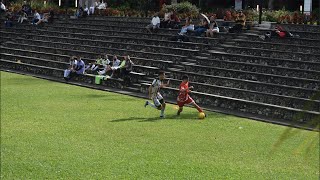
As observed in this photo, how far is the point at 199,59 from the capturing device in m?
20.6

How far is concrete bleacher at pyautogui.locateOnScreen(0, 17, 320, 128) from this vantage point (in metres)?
16.4

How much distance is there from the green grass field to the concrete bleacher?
1.47m

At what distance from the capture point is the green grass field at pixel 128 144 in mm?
9188

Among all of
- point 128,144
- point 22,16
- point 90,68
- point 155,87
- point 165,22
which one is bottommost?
point 128,144

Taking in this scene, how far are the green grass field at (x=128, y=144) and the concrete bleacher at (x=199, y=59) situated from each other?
1468mm

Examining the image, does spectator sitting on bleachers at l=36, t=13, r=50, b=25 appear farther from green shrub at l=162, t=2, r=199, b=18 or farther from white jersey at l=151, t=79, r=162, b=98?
white jersey at l=151, t=79, r=162, b=98

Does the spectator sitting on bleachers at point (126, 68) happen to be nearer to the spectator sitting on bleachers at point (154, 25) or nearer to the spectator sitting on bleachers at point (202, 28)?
the spectator sitting on bleachers at point (202, 28)

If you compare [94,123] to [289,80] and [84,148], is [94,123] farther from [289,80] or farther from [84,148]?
[289,80]

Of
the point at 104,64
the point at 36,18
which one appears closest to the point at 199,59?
the point at 104,64

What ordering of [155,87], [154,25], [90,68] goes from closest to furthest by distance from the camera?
[155,87] → [90,68] → [154,25]

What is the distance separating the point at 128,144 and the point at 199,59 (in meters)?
9.75

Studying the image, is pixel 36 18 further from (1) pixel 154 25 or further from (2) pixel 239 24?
(2) pixel 239 24

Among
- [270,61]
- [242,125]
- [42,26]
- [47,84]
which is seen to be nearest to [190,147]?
[242,125]

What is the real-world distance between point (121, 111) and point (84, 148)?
4.70 metres
